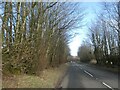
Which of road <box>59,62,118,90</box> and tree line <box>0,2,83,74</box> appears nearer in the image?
tree line <box>0,2,83,74</box>

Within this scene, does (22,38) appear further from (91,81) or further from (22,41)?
(91,81)

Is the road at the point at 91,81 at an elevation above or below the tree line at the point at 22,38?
below

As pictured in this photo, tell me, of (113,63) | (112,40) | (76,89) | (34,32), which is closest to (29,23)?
(34,32)

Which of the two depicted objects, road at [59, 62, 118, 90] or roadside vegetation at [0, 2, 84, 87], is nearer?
roadside vegetation at [0, 2, 84, 87]

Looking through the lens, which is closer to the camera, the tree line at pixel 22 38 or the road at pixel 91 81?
the tree line at pixel 22 38

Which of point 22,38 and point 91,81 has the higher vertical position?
point 22,38

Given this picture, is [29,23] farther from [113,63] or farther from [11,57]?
[113,63]

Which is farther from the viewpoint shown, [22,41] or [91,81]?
[91,81]

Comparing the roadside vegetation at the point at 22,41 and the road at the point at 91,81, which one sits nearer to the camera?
the roadside vegetation at the point at 22,41

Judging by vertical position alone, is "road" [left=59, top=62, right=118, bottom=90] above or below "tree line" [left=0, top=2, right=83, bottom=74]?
below

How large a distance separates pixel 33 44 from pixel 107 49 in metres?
44.3

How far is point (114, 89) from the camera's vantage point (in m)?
18.7

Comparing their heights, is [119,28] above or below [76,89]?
above

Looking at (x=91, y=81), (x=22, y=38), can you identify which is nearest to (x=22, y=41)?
(x=22, y=38)
